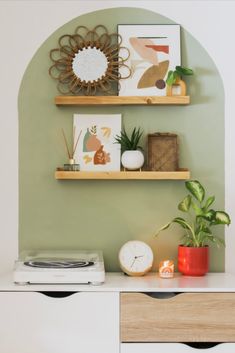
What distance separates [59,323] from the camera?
2586 mm

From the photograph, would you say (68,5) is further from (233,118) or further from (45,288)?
(45,288)

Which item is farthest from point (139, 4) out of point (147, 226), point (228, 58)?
point (147, 226)

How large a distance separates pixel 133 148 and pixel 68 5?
30.3 inches

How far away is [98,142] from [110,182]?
203mm

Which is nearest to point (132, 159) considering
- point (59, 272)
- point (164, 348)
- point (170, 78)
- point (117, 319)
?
point (170, 78)

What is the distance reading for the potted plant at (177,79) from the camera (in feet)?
9.54

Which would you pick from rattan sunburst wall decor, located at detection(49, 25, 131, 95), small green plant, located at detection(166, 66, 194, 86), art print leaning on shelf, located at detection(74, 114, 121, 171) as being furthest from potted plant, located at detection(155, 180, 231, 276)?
rattan sunburst wall decor, located at detection(49, 25, 131, 95)

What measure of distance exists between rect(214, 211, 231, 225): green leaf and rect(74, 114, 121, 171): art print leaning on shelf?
526mm

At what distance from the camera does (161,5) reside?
3010 mm

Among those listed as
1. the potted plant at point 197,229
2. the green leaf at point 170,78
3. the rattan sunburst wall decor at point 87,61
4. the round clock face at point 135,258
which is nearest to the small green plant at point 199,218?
the potted plant at point 197,229

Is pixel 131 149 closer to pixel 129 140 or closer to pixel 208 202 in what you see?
pixel 129 140

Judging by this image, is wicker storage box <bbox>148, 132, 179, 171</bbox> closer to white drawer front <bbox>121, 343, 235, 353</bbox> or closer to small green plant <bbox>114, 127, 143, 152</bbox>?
small green plant <bbox>114, 127, 143, 152</bbox>

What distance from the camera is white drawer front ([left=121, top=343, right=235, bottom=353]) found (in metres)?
2.58

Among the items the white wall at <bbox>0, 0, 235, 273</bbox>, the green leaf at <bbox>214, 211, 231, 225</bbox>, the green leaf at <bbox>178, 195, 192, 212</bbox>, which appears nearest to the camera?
the green leaf at <bbox>214, 211, 231, 225</bbox>
